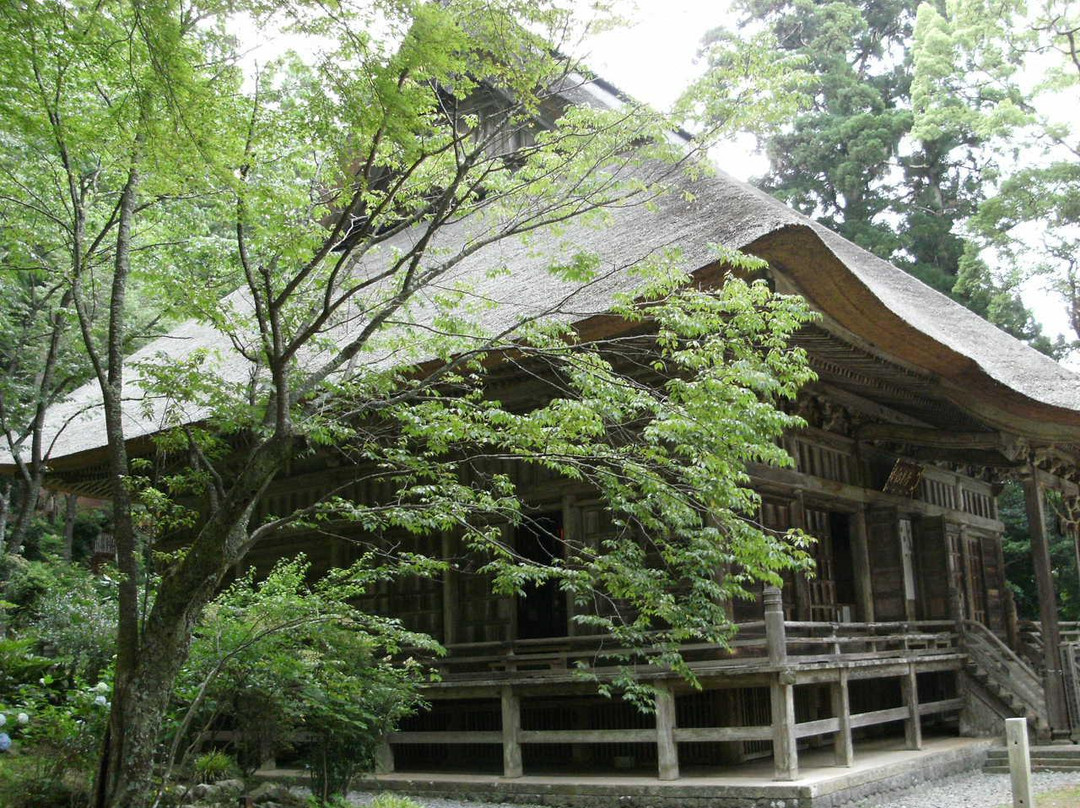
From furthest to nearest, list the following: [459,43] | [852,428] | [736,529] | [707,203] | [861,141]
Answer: [861,141] → [852,428] → [707,203] → [736,529] → [459,43]

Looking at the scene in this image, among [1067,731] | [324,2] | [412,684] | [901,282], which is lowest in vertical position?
[1067,731]

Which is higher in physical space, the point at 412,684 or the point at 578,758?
the point at 412,684

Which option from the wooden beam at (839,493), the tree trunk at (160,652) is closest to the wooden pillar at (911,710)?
the wooden beam at (839,493)

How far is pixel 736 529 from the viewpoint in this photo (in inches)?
259

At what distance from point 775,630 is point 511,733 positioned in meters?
2.88

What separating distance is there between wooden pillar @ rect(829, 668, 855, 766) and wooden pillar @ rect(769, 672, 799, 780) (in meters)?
0.79

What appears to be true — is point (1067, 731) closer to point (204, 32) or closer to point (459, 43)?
point (459, 43)

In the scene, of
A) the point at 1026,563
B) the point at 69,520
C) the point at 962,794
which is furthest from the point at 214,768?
the point at 1026,563

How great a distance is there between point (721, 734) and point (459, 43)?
239 inches

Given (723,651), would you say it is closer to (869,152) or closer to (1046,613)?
(1046,613)

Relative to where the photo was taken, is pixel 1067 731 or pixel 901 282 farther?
pixel 901 282

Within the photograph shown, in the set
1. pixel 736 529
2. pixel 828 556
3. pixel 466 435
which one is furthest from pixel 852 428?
pixel 466 435

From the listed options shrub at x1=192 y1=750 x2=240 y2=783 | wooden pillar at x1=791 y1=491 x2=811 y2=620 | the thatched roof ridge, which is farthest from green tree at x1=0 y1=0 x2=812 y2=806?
wooden pillar at x1=791 y1=491 x2=811 y2=620

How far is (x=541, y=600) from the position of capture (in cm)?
1419
